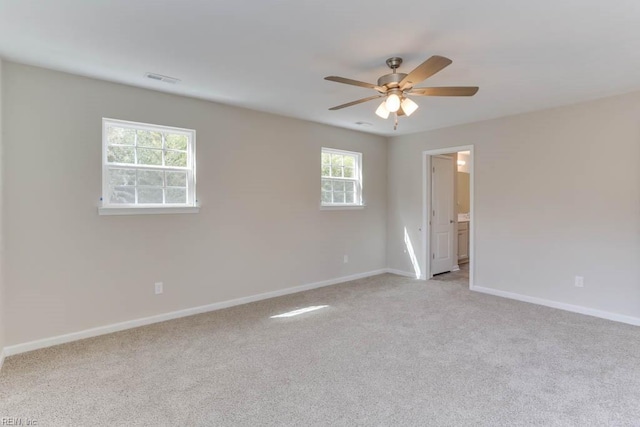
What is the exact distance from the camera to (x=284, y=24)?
222cm

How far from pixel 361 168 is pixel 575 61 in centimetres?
330

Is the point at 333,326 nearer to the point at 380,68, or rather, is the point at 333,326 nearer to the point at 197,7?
the point at 380,68

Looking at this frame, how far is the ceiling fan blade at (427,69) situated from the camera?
82.0 inches

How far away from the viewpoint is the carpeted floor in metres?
2.06

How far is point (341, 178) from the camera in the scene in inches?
217

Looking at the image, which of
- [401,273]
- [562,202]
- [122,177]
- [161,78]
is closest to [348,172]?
[401,273]

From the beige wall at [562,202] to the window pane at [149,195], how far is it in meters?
4.13

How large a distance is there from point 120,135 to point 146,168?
Answer: 0.40 m

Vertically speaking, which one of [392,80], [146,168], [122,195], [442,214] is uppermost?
[392,80]

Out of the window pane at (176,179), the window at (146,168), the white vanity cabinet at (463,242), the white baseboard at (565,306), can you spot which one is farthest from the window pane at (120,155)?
the white vanity cabinet at (463,242)

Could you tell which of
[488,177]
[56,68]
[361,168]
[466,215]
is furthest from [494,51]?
[466,215]

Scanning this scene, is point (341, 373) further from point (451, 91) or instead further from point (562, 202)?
point (562, 202)

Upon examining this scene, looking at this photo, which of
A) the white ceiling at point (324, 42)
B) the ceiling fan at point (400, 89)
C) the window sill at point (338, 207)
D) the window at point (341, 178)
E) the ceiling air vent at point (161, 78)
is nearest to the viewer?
the white ceiling at point (324, 42)

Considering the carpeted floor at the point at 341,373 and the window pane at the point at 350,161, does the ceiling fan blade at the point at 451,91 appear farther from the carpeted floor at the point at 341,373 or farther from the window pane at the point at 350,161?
the window pane at the point at 350,161
